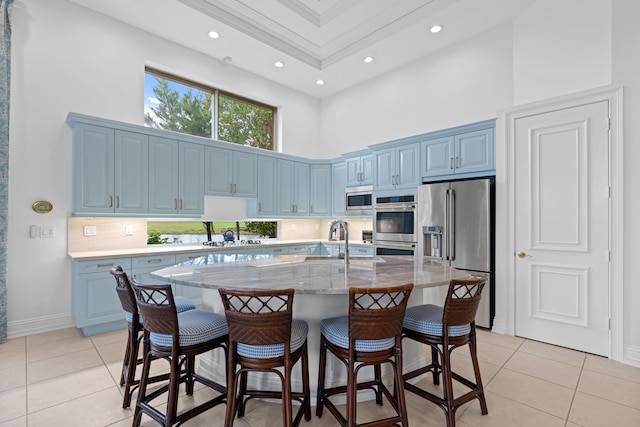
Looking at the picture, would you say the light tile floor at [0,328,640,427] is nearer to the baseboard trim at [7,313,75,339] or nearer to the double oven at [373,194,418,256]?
the baseboard trim at [7,313,75,339]

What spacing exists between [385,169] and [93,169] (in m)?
3.75

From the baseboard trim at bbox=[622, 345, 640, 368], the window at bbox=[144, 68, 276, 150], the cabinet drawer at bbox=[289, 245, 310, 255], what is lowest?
the baseboard trim at bbox=[622, 345, 640, 368]

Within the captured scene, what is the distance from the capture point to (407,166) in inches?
179

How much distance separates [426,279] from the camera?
2.09 m

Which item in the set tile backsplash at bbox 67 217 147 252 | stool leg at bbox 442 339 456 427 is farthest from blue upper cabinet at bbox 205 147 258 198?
stool leg at bbox 442 339 456 427

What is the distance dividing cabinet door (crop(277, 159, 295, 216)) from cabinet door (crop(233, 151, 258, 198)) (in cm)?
50

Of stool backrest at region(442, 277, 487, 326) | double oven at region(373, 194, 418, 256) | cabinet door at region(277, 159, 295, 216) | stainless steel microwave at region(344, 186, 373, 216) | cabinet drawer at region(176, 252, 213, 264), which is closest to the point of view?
stool backrest at region(442, 277, 487, 326)

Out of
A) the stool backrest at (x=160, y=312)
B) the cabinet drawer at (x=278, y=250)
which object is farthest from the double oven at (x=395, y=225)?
the stool backrest at (x=160, y=312)

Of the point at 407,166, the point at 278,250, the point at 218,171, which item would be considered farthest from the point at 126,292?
the point at 407,166

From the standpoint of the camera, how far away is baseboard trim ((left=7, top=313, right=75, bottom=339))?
3.44m

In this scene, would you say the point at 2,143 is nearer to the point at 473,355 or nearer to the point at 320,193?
the point at 320,193

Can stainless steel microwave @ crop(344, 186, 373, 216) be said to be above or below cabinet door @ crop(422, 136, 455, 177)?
below

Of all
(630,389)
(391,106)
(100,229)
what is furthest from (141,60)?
(630,389)

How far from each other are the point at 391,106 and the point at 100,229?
184 inches
